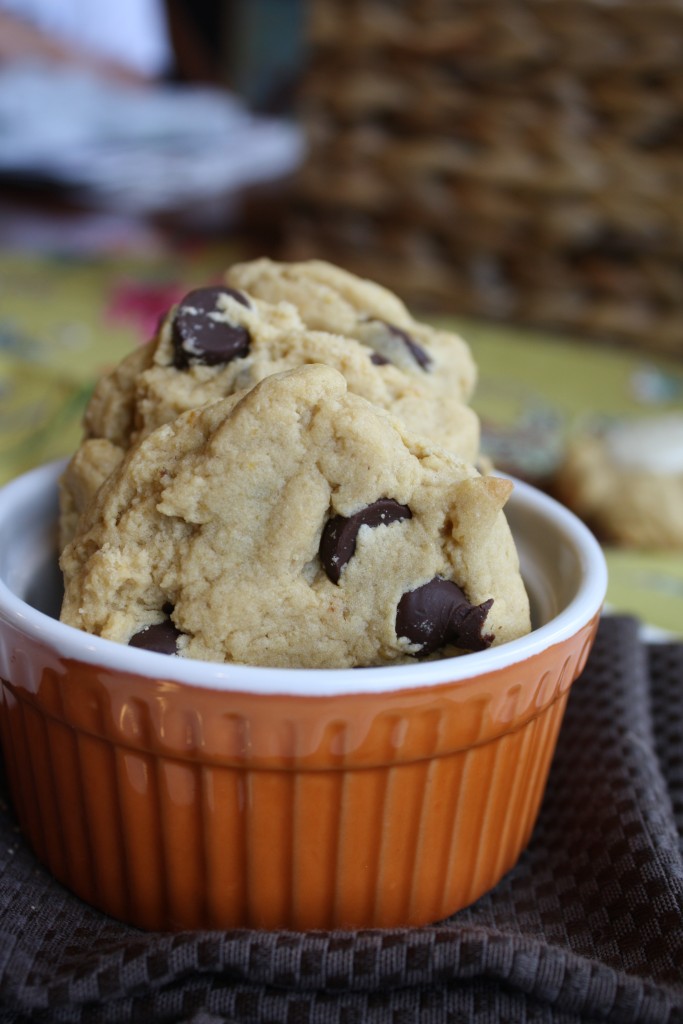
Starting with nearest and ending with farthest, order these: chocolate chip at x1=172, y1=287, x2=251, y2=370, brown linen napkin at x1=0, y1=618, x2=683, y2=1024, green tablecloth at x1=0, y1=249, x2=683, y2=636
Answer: brown linen napkin at x1=0, y1=618, x2=683, y2=1024 → chocolate chip at x1=172, y1=287, x2=251, y2=370 → green tablecloth at x1=0, y1=249, x2=683, y2=636

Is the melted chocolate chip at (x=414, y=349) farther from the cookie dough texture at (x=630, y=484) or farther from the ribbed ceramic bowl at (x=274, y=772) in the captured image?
the cookie dough texture at (x=630, y=484)

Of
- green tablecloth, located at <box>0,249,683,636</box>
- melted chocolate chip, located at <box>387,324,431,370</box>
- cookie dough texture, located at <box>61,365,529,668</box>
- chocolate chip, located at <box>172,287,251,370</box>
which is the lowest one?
green tablecloth, located at <box>0,249,683,636</box>

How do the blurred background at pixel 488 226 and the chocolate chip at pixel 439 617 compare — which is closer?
the chocolate chip at pixel 439 617

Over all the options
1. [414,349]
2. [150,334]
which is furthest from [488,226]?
[414,349]

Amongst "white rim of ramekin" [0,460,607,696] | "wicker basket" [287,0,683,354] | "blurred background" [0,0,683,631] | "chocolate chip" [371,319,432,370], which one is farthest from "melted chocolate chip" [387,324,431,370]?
"wicker basket" [287,0,683,354]

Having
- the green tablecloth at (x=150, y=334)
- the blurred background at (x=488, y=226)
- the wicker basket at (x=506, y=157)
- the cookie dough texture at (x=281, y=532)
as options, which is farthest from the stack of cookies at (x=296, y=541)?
the wicker basket at (x=506, y=157)

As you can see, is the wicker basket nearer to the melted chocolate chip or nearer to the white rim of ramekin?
the melted chocolate chip

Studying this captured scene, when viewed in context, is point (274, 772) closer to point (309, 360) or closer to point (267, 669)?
point (267, 669)
